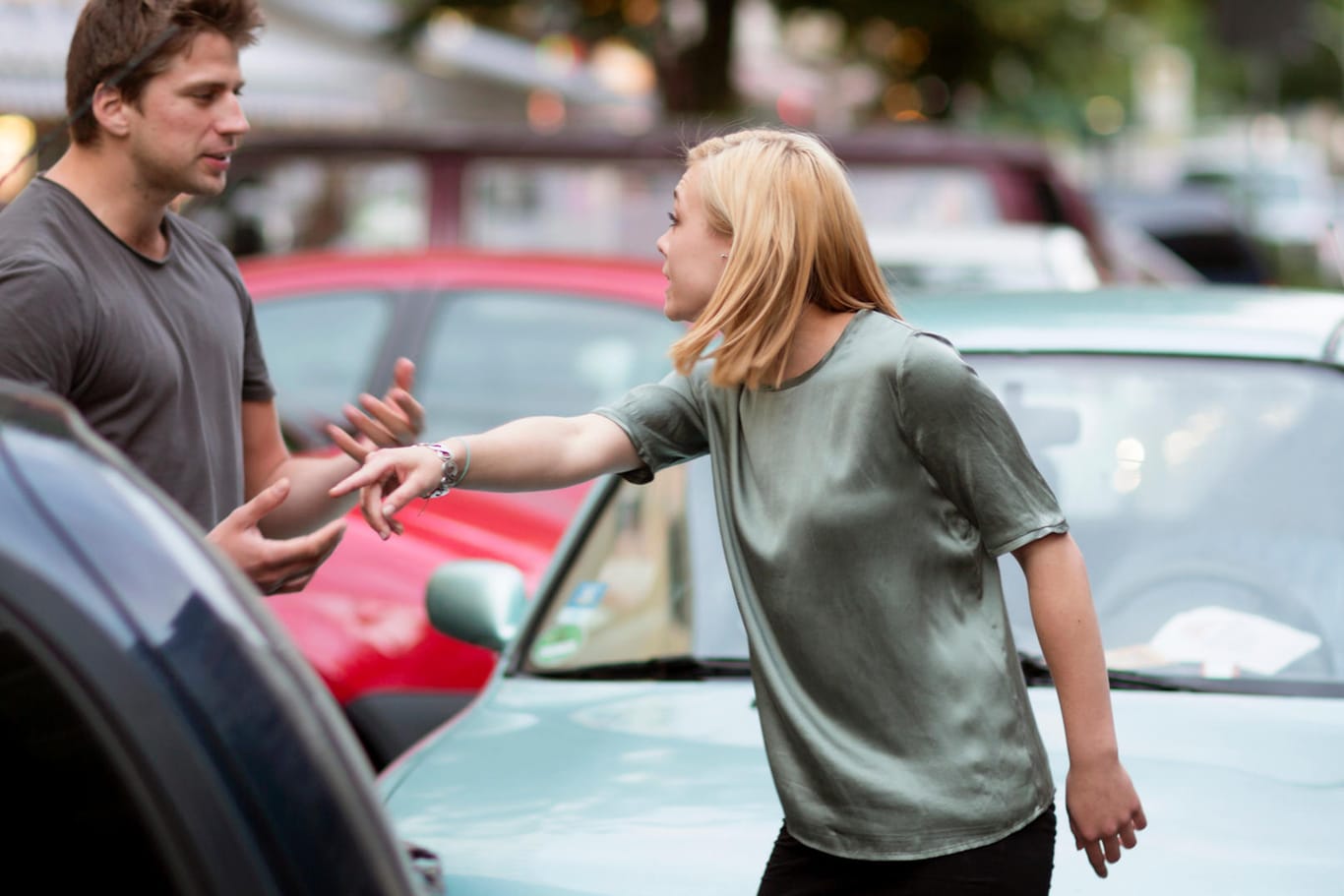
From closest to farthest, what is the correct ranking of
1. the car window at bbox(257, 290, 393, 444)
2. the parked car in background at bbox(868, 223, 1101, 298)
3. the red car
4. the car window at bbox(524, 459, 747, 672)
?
the car window at bbox(524, 459, 747, 672) → the red car → the car window at bbox(257, 290, 393, 444) → the parked car in background at bbox(868, 223, 1101, 298)

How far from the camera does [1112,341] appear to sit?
12.0ft

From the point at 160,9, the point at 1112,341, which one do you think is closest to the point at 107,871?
the point at 160,9

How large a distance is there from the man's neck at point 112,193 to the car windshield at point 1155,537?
1.17 m

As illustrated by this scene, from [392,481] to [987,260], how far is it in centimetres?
652

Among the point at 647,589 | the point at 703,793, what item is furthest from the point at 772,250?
the point at 647,589

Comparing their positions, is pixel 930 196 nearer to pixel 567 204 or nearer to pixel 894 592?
pixel 567 204

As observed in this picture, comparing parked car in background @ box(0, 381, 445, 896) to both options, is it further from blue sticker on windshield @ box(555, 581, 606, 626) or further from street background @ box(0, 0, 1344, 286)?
blue sticker on windshield @ box(555, 581, 606, 626)

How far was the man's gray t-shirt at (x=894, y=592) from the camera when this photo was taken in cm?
217

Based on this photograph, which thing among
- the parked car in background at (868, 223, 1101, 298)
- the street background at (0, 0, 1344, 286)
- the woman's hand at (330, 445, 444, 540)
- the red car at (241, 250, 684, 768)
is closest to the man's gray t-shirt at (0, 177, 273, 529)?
the street background at (0, 0, 1344, 286)

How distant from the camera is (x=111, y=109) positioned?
276 centimetres

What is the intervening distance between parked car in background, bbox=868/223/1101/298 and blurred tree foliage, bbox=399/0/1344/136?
770 centimetres

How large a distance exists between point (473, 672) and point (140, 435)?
1.91m

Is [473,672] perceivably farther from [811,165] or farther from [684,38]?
[684,38]

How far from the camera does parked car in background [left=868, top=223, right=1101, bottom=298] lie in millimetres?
8344
